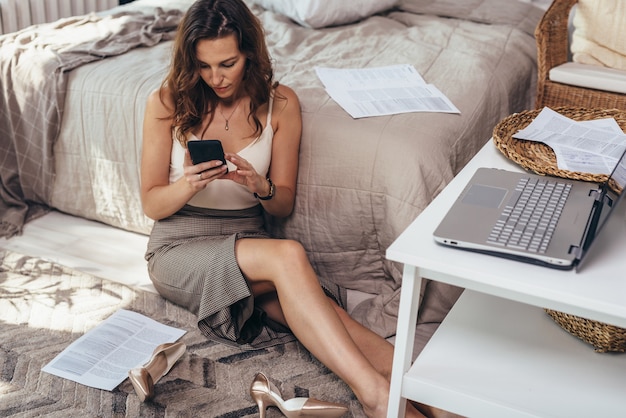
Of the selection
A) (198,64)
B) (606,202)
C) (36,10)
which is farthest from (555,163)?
(36,10)

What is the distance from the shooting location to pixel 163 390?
5.38 feet

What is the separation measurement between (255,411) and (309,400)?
7.4 inches

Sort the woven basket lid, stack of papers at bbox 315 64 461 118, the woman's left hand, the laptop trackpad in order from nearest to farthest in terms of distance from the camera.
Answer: the laptop trackpad, the woven basket lid, the woman's left hand, stack of papers at bbox 315 64 461 118

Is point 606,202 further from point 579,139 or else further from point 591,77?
point 591,77

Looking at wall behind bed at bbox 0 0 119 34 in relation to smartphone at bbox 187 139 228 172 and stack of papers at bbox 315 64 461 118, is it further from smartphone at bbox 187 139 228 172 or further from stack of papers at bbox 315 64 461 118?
smartphone at bbox 187 139 228 172

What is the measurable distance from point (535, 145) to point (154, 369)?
932 mm

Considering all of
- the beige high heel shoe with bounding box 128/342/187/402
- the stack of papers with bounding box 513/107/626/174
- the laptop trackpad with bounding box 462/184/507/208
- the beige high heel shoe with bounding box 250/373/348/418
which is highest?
the laptop trackpad with bounding box 462/184/507/208

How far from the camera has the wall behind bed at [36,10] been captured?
2.97 metres

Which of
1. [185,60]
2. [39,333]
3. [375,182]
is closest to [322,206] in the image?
[375,182]

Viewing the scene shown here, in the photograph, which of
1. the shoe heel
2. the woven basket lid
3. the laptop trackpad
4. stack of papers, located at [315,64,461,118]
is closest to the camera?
the laptop trackpad

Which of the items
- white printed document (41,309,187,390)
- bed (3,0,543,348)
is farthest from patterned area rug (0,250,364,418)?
bed (3,0,543,348)

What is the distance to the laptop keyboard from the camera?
3.68 ft

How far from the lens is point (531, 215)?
47.2 inches

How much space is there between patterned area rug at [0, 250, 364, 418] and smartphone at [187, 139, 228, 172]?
1.56ft
